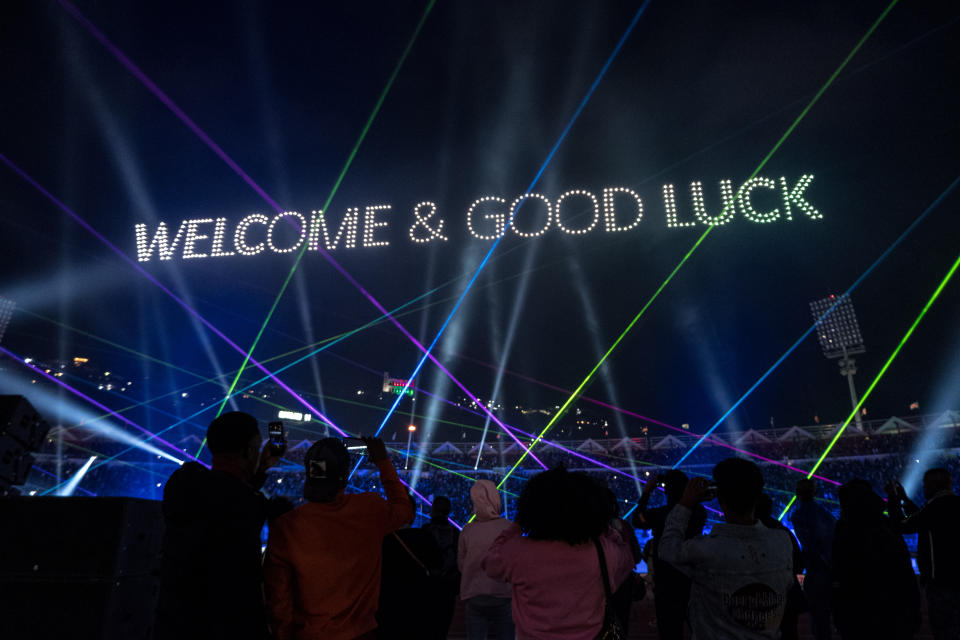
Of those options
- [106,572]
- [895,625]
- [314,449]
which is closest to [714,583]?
[314,449]

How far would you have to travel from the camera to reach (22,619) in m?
2.63

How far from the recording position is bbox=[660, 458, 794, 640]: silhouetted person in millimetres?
2355

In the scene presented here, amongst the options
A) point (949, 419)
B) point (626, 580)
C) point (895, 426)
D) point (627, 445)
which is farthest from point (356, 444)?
point (895, 426)

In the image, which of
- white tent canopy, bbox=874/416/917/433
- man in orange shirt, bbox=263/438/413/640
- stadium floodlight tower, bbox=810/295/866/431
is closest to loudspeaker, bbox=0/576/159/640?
man in orange shirt, bbox=263/438/413/640

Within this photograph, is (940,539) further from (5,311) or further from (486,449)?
(5,311)

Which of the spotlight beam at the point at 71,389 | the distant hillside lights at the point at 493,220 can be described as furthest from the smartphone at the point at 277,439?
the spotlight beam at the point at 71,389

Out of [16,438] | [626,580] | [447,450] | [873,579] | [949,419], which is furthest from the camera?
[447,450]

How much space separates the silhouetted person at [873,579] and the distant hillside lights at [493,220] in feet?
30.0

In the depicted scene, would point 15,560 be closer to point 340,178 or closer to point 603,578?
point 603,578

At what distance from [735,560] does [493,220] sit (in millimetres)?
11837

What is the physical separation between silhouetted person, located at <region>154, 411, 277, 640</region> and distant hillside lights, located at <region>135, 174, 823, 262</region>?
11.3 meters

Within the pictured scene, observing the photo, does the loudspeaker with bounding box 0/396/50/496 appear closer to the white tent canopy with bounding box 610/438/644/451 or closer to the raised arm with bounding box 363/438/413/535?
the raised arm with bounding box 363/438/413/535

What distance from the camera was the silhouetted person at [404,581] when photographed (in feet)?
9.72

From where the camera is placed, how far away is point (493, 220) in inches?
532
